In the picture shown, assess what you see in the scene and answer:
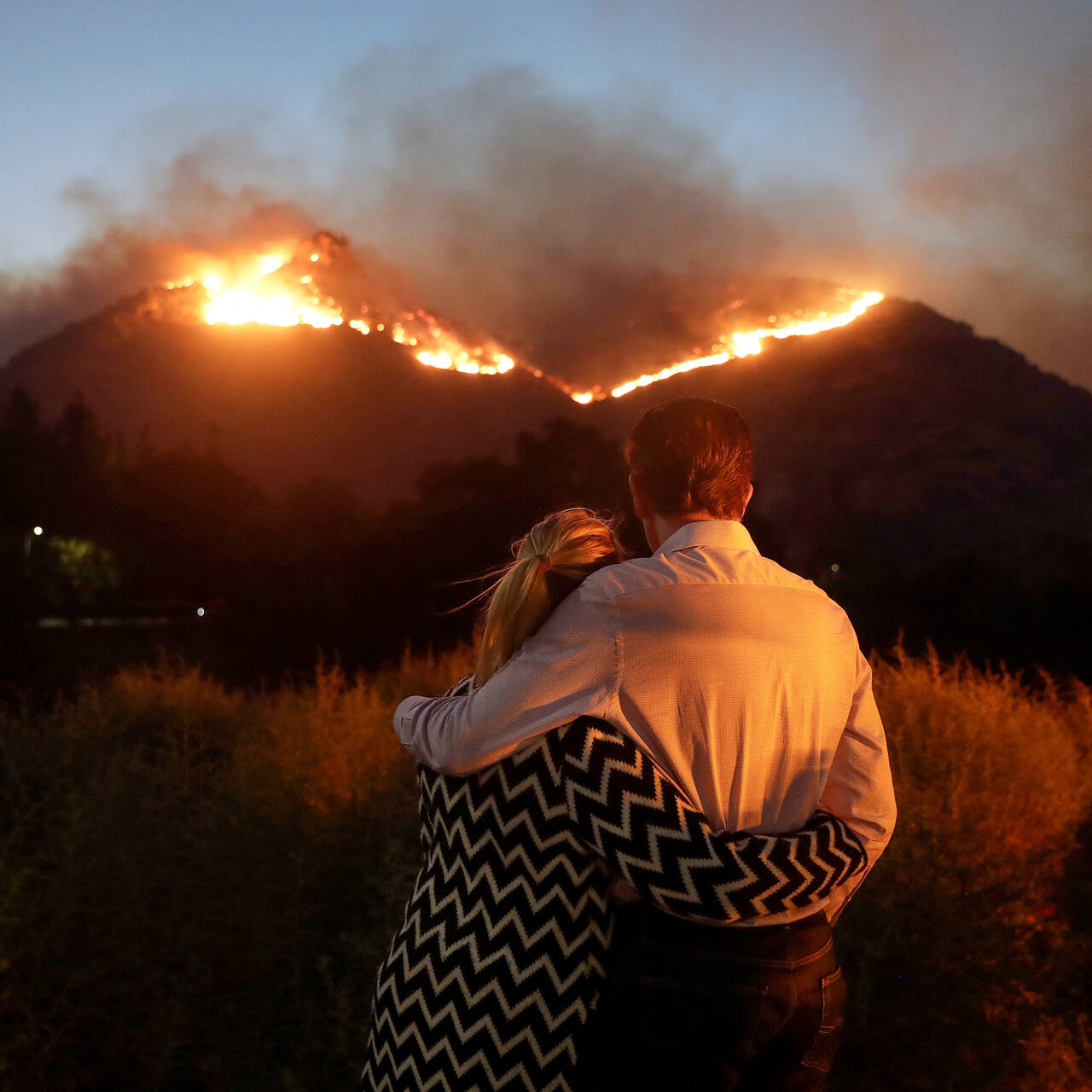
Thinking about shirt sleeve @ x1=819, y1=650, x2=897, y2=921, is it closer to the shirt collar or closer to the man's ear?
the shirt collar

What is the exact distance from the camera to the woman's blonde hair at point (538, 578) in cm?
171

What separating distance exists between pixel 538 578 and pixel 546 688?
7.5 inches

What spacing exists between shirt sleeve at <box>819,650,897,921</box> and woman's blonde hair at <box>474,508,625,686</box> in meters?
0.53

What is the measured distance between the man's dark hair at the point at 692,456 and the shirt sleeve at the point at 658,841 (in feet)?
1.52

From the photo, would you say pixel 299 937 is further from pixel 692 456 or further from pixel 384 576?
pixel 384 576

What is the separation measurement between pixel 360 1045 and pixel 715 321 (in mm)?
121098

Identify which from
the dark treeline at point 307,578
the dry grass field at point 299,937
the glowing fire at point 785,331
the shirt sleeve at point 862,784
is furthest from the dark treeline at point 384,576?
the glowing fire at point 785,331

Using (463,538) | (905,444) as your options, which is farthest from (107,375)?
(463,538)

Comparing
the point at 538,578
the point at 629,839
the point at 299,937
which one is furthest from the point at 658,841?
the point at 299,937

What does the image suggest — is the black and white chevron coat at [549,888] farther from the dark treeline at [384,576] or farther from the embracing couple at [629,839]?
the dark treeline at [384,576]

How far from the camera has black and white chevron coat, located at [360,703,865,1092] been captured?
162 centimetres

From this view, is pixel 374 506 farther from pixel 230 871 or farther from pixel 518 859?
pixel 518 859

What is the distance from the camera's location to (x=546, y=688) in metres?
1.63

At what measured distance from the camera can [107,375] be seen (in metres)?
126
